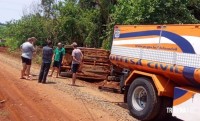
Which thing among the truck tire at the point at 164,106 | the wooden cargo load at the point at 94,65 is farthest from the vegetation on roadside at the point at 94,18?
the truck tire at the point at 164,106

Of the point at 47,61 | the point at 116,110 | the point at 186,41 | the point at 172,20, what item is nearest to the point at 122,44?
the point at 116,110

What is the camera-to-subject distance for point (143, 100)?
11.0m

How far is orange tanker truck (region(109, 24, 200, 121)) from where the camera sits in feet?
29.6

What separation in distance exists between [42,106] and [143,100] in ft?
9.43

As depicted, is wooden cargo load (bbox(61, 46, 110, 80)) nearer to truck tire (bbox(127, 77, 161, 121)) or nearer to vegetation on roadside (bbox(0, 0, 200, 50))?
vegetation on roadside (bbox(0, 0, 200, 50))

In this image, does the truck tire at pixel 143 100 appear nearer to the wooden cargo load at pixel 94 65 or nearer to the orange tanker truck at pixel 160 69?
the orange tanker truck at pixel 160 69

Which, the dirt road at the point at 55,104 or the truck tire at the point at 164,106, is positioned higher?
the truck tire at the point at 164,106

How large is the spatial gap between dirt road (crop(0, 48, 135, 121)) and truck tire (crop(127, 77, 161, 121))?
1.16 ft

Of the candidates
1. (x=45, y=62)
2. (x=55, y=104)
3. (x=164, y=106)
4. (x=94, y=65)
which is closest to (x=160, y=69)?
(x=164, y=106)

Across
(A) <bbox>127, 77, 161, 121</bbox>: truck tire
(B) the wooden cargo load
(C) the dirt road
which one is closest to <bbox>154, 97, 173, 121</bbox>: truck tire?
(A) <bbox>127, 77, 161, 121</bbox>: truck tire

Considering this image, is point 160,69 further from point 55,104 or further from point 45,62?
point 45,62

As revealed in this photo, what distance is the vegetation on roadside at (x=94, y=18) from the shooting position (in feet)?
60.3

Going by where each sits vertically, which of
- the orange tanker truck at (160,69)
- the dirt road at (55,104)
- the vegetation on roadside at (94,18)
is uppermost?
the vegetation on roadside at (94,18)

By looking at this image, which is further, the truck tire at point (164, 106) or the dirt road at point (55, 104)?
the dirt road at point (55, 104)
